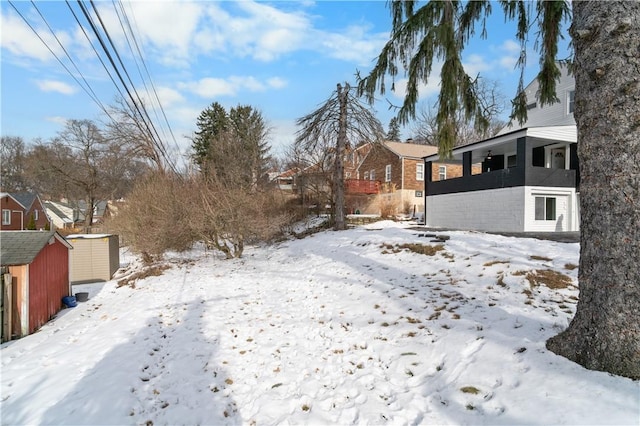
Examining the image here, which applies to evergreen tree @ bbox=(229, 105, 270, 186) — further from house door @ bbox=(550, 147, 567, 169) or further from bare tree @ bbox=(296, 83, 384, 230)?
house door @ bbox=(550, 147, 567, 169)

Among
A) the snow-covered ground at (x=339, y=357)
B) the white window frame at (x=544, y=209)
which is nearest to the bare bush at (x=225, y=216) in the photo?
the snow-covered ground at (x=339, y=357)

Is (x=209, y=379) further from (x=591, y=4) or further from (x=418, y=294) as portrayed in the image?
(x=591, y=4)

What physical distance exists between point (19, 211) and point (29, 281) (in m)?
39.2

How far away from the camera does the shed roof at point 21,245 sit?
7.02 meters

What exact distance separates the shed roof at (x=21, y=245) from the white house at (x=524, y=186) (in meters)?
15.3

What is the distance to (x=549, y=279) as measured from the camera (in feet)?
18.7

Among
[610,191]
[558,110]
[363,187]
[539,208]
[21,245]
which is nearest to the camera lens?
[610,191]

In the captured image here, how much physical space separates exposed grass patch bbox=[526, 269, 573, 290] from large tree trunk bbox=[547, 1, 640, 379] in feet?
9.42

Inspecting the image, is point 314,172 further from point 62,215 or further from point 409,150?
point 62,215

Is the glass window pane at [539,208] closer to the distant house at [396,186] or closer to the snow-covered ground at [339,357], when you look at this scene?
the snow-covered ground at [339,357]

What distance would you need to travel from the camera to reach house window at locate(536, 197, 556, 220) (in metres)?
14.2

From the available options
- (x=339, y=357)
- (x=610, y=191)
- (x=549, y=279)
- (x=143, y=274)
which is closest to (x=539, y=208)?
(x=549, y=279)

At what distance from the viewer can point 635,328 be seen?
2.63m

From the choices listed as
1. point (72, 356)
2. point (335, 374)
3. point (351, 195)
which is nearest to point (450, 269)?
point (335, 374)
